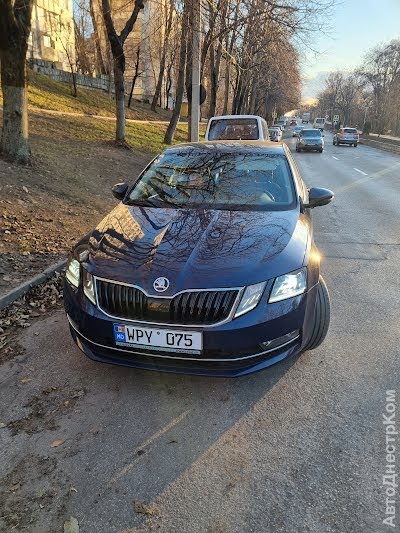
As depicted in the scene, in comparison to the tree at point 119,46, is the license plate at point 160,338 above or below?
below

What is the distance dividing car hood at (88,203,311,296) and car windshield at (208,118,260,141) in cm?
876

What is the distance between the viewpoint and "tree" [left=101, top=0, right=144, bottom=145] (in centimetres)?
1322

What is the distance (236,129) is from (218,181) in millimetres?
8482

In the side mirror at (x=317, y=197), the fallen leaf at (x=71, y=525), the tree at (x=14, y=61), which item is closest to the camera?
the fallen leaf at (x=71, y=525)

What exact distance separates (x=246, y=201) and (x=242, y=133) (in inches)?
343

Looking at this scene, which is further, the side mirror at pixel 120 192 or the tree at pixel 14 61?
the tree at pixel 14 61

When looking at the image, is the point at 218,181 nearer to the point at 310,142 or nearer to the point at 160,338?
the point at 160,338

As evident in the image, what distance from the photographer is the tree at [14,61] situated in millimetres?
7484

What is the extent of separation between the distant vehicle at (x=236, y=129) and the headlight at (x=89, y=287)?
9596mm

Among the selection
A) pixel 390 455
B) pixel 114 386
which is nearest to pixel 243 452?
pixel 390 455

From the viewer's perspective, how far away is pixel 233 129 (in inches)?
473

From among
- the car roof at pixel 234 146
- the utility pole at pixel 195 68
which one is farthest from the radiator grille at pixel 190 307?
the utility pole at pixel 195 68

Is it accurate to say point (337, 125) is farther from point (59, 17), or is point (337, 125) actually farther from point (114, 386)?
point (114, 386)

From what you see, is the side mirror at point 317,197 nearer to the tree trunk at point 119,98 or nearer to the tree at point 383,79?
the tree trunk at point 119,98
